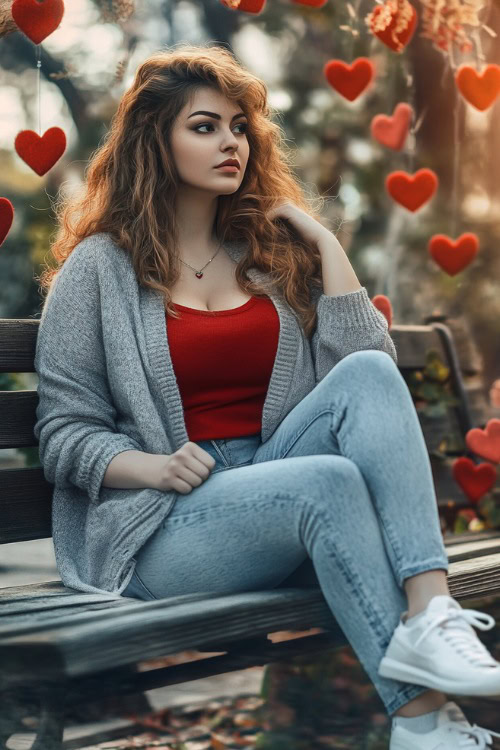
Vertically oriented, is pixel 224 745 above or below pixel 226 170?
below

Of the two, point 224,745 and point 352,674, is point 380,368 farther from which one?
point 352,674

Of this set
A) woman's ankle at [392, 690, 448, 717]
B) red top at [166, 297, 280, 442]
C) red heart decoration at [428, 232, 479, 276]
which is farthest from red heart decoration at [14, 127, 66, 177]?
woman's ankle at [392, 690, 448, 717]

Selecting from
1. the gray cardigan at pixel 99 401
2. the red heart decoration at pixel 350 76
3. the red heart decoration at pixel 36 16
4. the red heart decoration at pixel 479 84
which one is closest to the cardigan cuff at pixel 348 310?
the gray cardigan at pixel 99 401

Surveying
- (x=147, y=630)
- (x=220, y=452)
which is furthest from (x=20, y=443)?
(x=147, y=630)

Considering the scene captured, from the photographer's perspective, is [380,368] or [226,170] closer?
[380,368]

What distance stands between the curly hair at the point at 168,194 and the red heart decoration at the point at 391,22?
2.62ft

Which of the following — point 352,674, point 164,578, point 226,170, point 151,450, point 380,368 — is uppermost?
point 226,170

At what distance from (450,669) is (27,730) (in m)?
1.05

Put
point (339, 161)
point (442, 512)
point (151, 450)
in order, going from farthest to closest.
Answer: point (339, 161) → point (442, 512) → point (151, 450)

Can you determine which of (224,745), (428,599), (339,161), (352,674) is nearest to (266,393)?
(428,599)

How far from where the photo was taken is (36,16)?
111 inches

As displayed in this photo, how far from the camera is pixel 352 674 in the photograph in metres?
3.98

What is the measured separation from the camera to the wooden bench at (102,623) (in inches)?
67.8

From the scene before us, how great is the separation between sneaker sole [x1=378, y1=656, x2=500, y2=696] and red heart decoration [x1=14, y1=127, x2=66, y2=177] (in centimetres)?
173
